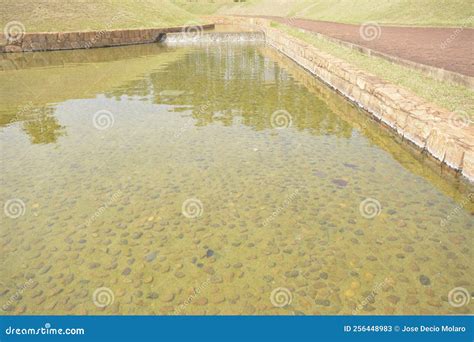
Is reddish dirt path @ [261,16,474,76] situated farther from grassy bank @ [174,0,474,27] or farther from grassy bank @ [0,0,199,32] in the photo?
grassy bank @ [0,0,199,32]

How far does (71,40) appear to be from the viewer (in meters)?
23.8

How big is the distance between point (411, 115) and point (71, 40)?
77.5 feet

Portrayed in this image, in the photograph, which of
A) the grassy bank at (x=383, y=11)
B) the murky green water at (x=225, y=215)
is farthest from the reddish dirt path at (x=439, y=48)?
the grassy bank at (x=383, y=11)

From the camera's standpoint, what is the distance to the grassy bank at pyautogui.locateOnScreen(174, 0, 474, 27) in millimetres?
21891

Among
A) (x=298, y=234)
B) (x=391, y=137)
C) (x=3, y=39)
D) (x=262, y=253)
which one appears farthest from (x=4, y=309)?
(x=3, y=39)

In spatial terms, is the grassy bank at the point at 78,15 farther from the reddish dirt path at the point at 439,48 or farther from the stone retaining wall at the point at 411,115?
the stone retaining wall at the point at 411,115

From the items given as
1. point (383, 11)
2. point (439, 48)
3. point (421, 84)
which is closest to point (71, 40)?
point (439, 48)

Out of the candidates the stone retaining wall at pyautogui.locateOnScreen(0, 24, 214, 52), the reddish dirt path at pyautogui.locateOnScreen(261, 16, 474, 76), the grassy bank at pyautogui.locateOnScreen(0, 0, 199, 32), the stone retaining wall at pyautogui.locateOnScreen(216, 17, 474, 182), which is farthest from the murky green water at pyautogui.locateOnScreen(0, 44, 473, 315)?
the grassy bank at pyautogui.locateOnScreen(0, 0, 199, 32)

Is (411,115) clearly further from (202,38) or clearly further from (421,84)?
(202,38)

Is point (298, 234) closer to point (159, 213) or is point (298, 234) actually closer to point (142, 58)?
point (159, 213)

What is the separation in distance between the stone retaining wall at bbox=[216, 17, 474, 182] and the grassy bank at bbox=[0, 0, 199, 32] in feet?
70.9

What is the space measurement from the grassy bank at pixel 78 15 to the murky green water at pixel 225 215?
19.8 metres

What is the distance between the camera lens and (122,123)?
8.98m

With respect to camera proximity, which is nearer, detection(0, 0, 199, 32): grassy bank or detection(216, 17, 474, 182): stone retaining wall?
detection(216, 17, 474, 182): stone retaining wall
